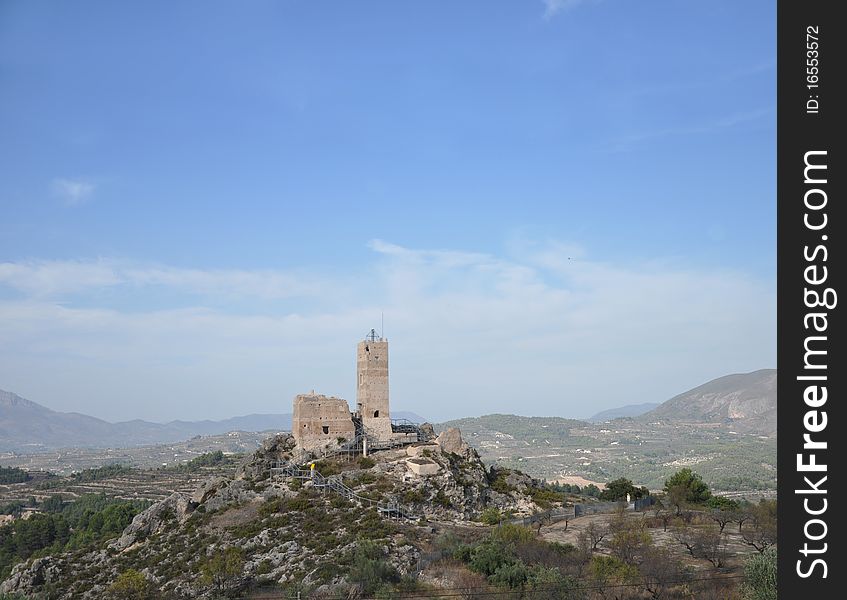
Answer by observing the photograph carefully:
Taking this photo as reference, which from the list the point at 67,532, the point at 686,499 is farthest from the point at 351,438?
the point at 67,532

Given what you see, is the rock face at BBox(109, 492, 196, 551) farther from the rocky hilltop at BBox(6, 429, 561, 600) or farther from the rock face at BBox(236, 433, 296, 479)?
the rock face at BBox(236, 433, 296, 479)

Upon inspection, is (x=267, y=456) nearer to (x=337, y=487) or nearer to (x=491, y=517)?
(x=337, y=487)

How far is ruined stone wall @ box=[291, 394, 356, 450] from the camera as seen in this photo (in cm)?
5366

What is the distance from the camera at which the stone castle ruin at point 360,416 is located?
53656 millimetres

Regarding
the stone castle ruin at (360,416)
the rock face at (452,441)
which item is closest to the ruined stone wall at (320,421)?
the stone castle ruin at (360,416)

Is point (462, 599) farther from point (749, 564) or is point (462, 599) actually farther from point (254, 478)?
point (254, 478)

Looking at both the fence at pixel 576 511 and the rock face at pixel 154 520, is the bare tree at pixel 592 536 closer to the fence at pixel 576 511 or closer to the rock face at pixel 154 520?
the fence at pixel 576 511

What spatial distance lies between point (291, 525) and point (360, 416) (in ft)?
43.8

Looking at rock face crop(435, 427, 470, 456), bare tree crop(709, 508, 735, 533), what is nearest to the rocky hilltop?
rock face crop(435, 427, 470, 456)

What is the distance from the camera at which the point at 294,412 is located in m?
55.5

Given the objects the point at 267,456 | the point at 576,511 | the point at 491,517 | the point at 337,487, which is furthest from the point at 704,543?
the point at 267,456

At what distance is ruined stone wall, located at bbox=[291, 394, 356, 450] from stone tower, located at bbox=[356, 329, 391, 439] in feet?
5.97

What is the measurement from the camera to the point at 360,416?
55406mm
